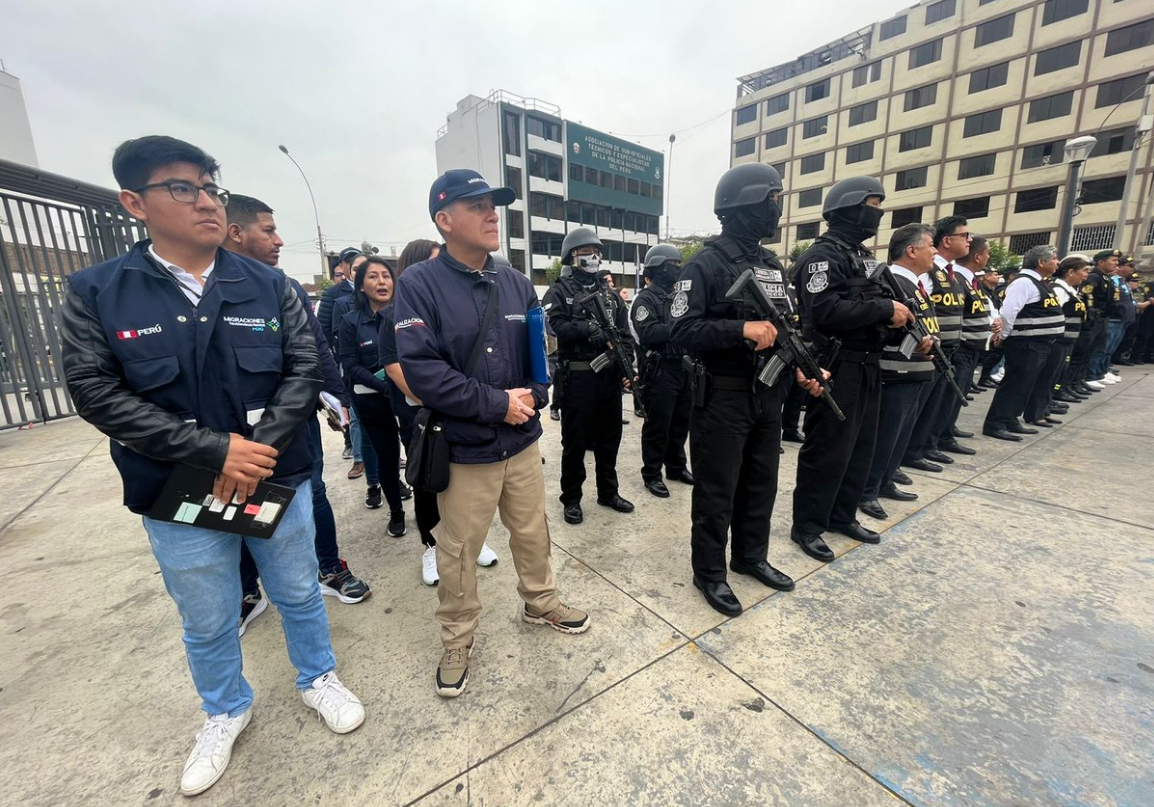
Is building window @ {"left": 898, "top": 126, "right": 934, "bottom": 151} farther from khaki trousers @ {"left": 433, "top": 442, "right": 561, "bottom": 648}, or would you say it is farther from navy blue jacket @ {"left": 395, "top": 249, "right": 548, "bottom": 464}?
khaki trousers @ {"left": 433, "top": 442, "right": 561, "bottom": 648}

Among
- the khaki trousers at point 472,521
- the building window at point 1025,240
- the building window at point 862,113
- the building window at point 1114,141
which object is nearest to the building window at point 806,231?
the building window at point 862,113

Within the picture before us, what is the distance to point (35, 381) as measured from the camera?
6.19 m

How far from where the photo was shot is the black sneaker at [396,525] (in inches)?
129

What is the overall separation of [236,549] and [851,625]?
267 cm

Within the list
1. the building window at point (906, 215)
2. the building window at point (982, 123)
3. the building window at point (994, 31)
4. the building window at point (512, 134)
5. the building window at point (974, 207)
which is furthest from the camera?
the building window at point (512, 134)

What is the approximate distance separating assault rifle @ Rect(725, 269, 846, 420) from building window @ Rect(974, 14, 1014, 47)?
133 ft

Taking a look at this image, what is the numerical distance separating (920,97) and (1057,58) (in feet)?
21.3

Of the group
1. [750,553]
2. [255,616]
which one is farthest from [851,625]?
[255,616]

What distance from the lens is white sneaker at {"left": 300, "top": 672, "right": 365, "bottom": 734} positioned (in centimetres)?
176

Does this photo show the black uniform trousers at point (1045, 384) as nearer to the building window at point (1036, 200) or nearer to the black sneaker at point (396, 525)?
the black sneaker at point (396, 525)

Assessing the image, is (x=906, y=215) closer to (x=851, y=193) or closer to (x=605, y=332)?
(x=851, y=193)

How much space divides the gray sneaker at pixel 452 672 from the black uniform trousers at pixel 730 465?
1266 millimetres

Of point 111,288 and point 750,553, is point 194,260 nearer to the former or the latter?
point 111,288

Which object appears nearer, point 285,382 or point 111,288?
point 111,288
